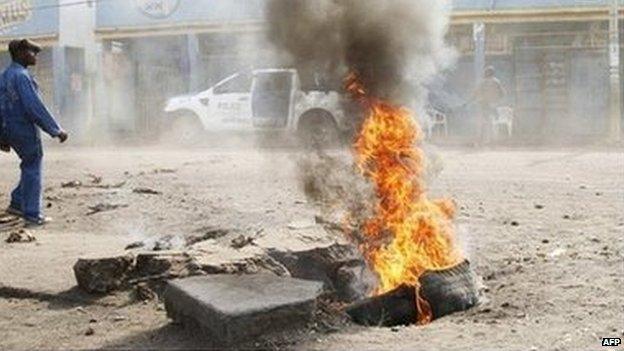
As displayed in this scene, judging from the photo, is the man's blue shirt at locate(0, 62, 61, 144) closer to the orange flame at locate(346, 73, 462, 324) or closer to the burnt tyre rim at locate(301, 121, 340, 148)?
the burnt tyre rim at locate(301, 121, 340, 148)

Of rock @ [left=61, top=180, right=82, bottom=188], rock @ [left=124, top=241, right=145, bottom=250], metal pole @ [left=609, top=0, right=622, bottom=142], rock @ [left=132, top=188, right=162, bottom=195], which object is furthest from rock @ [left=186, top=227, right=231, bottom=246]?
metal pole @ [left=609, top=0, right=622, bottom=142]

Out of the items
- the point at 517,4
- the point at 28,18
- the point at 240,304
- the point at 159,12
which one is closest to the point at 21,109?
the point at 240,304

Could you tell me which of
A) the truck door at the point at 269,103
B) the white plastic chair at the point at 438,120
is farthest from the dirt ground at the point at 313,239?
the white plastic chair at the point at 438,120

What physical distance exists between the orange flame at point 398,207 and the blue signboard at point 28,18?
21.5 meters

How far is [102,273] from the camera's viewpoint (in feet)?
15.3

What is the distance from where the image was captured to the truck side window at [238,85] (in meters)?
18.0

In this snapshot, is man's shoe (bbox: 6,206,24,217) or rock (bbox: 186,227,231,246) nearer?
rock (bbox: 186,227,231,246)

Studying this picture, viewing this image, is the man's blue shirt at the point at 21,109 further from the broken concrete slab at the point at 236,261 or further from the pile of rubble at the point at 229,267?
the broken concrete slab at the point at 236,261

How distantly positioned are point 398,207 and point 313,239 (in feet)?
2.12

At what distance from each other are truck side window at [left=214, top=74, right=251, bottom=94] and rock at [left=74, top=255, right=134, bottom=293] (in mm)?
13529

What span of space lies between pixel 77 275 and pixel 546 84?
18.4 m

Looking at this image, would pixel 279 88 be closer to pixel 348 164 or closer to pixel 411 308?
pixel 348 164

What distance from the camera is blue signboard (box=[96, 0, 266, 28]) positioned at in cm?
2137

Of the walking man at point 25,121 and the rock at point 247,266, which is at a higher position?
the walking man at point 25,121
